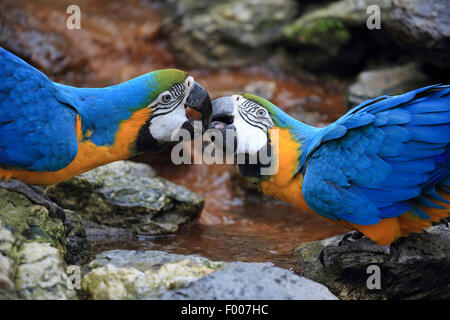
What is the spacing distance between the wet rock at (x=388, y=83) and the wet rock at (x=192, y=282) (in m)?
3.85

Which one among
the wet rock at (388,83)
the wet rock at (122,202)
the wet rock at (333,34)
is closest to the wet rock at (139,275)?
the wet rock at (122,202)

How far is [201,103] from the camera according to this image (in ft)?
11.8

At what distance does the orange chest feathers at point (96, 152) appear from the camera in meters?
3.42

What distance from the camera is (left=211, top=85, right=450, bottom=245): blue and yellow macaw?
3.16 meters

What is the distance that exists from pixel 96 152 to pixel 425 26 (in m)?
3.59

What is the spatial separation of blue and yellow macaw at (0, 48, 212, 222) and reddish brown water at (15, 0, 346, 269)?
93 centimetres

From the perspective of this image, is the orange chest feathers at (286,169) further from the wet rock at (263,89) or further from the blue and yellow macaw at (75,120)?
the wet rock at (263,89)

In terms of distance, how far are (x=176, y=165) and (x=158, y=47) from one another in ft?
9.29

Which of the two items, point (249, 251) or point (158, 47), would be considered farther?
point (158, 47)

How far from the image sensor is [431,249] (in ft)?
11.0

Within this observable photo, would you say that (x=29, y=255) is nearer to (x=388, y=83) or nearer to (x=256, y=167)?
(x=256, y=167)

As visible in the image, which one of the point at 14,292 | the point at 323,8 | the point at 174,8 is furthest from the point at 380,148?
the point at 174,8

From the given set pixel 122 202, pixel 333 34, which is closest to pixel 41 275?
pixel 122 202
